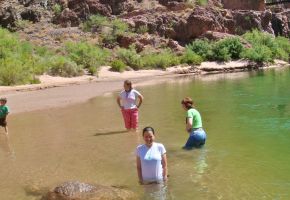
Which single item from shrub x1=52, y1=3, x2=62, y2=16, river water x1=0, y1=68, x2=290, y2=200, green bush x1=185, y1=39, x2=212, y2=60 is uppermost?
shrub x1=52, y1=3, x2=62, y2=16

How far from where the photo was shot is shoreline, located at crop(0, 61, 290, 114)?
23594 mm

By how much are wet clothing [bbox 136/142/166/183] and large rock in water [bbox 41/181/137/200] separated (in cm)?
46

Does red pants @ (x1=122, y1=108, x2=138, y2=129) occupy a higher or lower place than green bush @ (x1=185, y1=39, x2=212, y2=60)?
lower

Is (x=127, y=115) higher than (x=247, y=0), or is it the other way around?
(x=247, y=0)

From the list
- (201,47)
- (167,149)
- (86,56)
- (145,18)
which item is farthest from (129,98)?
(145,18)

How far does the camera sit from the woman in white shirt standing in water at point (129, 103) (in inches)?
552

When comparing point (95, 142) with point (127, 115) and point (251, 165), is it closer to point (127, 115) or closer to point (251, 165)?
point (127, 115)

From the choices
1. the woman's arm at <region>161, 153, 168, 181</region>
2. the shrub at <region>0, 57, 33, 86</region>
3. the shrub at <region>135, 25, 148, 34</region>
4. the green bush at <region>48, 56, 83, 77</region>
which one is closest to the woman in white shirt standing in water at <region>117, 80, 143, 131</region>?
the woman's arm at <region>161, 153, 168, 181</region>

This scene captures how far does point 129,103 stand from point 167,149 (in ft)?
8.89

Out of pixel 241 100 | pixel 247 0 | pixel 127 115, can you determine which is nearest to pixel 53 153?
pixel 127 115

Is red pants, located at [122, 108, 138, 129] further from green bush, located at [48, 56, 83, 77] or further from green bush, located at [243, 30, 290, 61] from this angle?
green bush, located at [243, 30, 290, 61]

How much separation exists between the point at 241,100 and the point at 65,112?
814cm

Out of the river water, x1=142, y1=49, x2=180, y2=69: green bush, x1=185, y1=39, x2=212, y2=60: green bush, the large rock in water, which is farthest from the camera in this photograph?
x1=185, y1=39, x2=212, y2=60: green bush

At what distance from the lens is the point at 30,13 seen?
6206 cm
